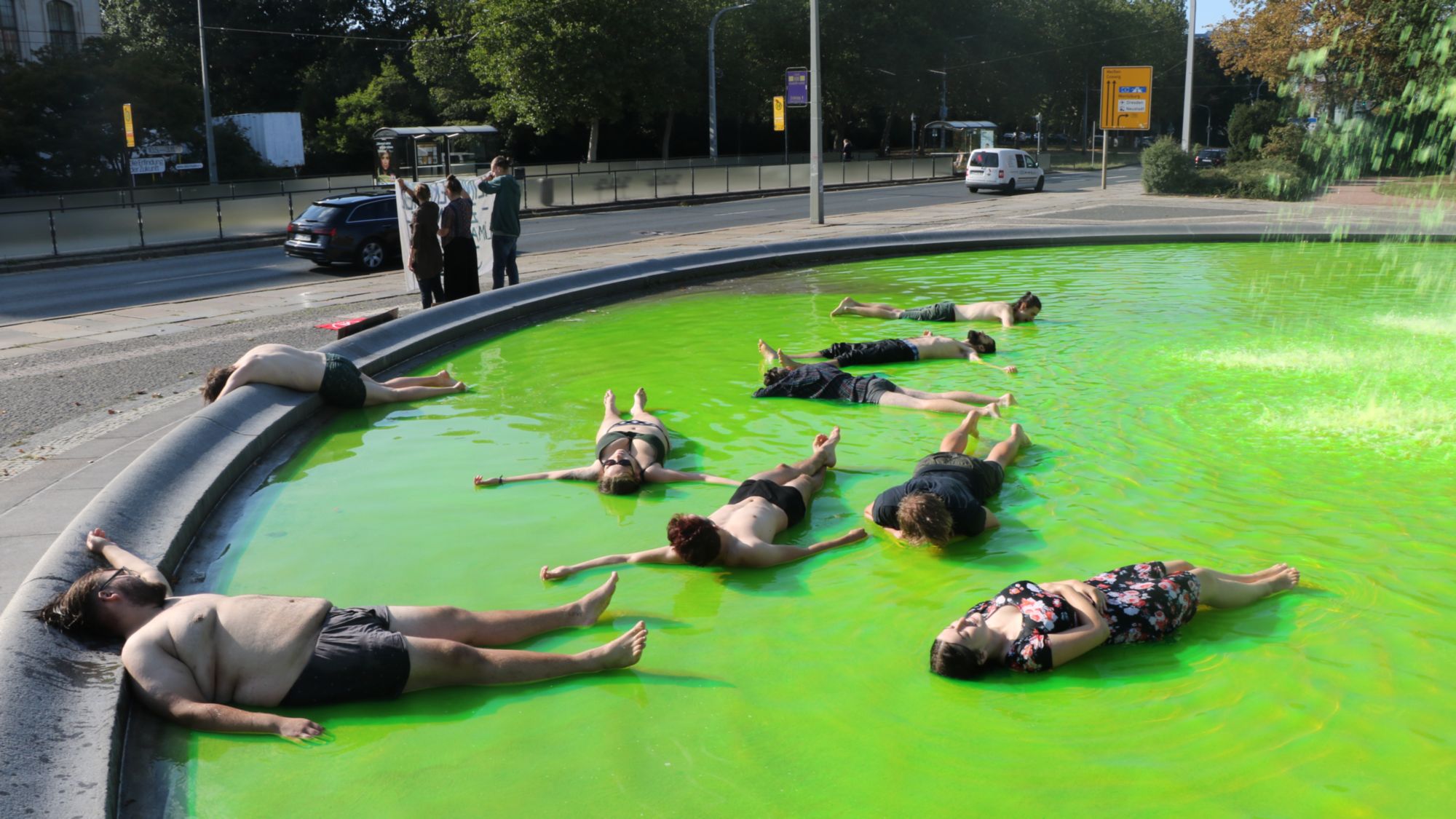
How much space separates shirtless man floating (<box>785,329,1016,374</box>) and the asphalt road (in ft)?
41.1

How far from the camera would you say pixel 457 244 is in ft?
50.8

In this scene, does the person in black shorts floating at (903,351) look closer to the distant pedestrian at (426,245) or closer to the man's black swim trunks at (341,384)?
the man's black swim trunks at (341,384)

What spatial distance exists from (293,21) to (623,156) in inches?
777

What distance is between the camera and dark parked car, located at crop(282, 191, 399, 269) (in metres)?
21.9

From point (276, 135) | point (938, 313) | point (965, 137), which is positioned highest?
point (276, 135)

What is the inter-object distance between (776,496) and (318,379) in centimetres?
494

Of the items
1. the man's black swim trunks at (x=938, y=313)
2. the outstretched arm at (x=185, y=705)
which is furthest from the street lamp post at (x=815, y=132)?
the outstretched arm at (x=185, y=705)

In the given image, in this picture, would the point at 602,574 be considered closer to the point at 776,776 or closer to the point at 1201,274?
the point at 776,776

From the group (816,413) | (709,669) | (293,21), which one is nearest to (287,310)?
(816,413)

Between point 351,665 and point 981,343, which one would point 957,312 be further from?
point 351,665

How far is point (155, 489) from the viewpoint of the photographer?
7.11 m

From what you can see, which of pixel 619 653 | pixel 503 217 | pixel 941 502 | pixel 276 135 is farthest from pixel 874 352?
pixel 276 135

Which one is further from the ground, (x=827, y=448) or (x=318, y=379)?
(x=318, y=379)

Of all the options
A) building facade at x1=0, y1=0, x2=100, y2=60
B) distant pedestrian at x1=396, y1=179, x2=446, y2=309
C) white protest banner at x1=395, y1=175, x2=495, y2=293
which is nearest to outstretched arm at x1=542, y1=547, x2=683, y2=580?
distant pedestrian at x1=396, y1=179, x2=446, y2=309
